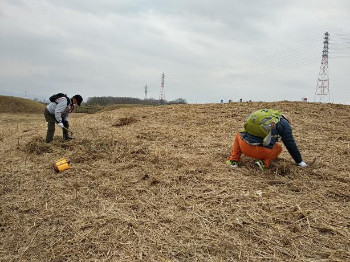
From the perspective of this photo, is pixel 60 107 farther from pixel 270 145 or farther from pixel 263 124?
pixel 270 145

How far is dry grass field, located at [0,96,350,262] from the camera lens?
269cm

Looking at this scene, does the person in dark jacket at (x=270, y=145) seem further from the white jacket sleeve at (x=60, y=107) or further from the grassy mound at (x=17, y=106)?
the grassy mound at (x=17, y=106)

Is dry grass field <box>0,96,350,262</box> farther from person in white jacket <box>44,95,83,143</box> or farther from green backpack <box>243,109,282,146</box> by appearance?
green backpack <box>243,109,282,146</box>

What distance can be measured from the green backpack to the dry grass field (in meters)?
0.59

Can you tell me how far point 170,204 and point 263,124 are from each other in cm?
→ 192

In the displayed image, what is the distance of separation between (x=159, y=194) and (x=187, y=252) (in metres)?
1.24

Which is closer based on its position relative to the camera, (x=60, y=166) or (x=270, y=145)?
(x=270, y=145)

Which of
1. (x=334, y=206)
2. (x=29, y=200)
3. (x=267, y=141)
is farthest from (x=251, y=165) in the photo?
(x=29, y=200)

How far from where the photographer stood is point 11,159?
543cm

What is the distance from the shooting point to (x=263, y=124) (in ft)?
13.7

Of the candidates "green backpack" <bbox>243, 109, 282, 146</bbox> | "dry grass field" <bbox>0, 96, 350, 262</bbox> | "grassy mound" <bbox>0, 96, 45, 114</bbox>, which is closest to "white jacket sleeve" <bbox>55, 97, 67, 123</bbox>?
"dry grass field" <bbox>0, 96, 350, 262</bbox>

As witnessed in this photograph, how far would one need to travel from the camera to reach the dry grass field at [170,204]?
→ 2.69 metres

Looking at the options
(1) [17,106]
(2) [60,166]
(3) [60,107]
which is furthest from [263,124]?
(1) [17,106]

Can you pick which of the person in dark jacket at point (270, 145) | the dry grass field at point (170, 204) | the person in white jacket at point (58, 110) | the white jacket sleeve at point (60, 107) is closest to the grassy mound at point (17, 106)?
the person in white jacket at point (58, 110)
